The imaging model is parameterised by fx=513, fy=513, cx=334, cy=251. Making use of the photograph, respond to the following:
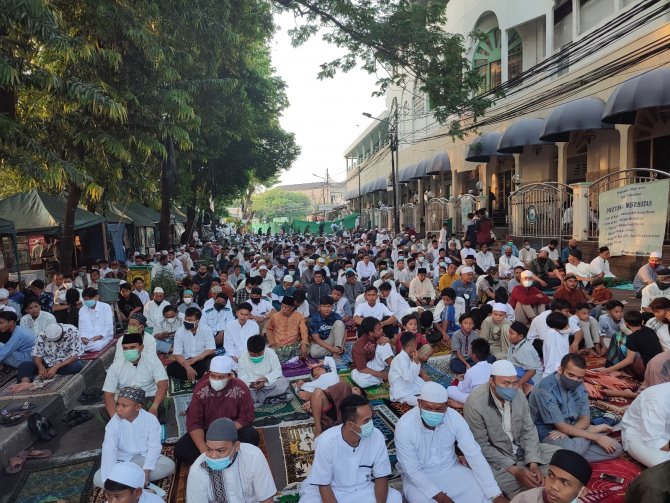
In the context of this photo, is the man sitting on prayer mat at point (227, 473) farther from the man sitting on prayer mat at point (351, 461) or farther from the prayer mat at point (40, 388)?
the prayer mat at point (40, 388)

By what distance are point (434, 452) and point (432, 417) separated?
0.32m

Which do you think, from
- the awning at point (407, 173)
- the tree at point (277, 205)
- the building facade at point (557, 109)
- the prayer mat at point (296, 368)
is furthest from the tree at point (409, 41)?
the tree at point (277, 205)

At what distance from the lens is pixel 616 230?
1031cm

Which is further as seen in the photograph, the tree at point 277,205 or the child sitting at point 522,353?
the tree at point 277,205

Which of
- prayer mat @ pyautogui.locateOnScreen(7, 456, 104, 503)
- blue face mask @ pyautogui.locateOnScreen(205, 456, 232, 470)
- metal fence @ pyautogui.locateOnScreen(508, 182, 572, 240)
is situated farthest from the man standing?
metal fence @ pyautogui.locateOnScreen(508, 182, 572, 240)

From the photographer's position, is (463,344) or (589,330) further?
(589,330)

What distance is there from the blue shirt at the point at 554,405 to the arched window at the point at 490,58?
1994 cm

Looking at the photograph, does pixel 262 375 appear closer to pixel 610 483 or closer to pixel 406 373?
pixel 406 373

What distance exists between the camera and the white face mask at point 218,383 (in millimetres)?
4594

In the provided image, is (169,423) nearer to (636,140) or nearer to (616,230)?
(616,230)

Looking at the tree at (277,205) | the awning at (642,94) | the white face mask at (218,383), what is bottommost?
the white face mask at (218,383)

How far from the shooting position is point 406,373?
5996mm

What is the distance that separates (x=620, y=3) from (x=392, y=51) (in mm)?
8931

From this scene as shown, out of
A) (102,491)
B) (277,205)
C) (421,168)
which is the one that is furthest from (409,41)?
(277,205)
